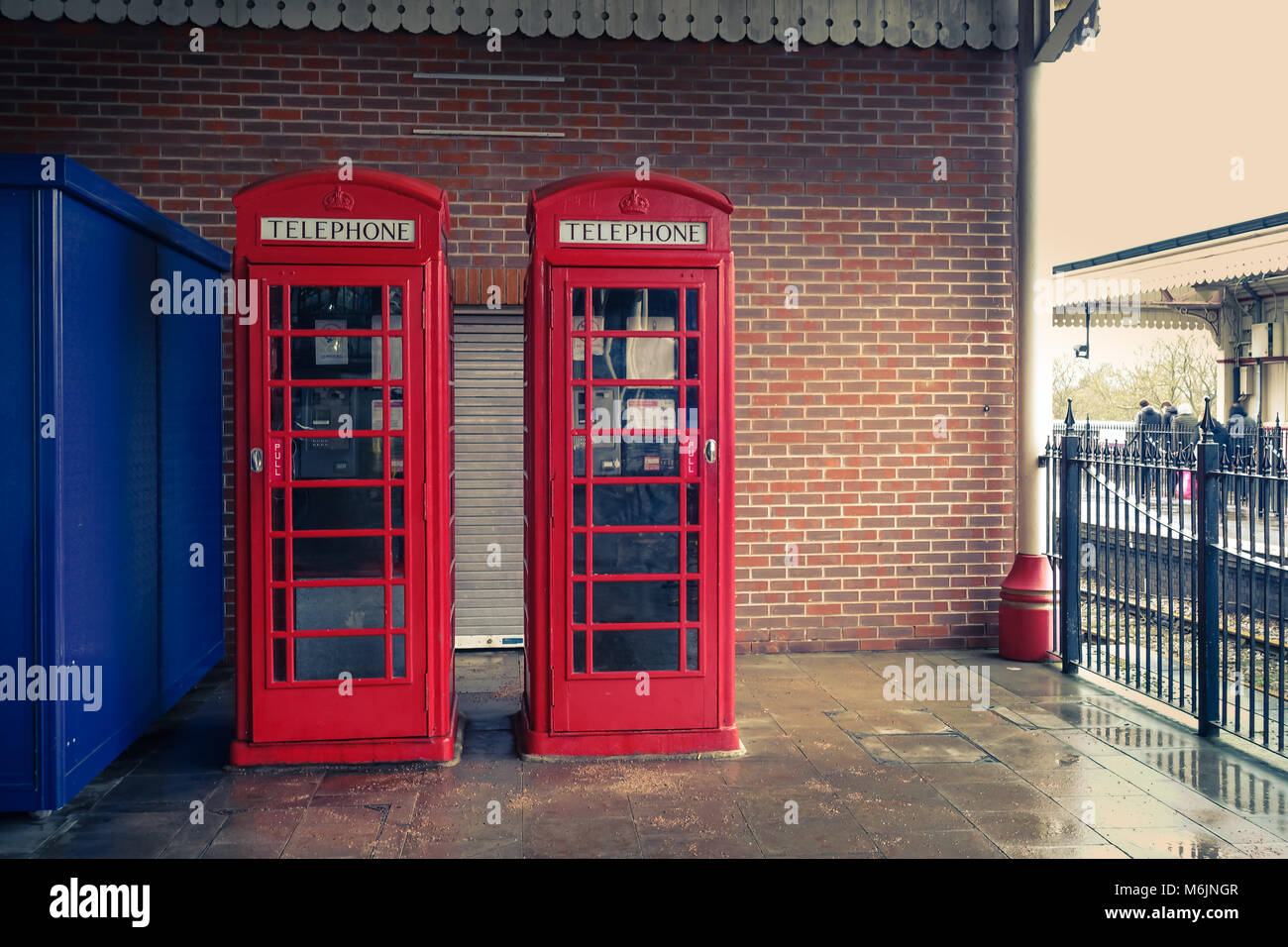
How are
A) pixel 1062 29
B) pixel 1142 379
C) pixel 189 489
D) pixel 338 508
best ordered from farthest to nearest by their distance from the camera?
pixel 1142 379 → pixel 1062 29 → pixel 189 489 → pixel 338 508

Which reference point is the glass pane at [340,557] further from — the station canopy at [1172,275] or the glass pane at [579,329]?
the station canopy at [1172,275]

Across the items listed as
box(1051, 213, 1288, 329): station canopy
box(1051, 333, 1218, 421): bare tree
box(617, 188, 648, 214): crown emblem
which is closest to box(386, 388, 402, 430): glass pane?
box(617, 188, 648, 214): crown emblem

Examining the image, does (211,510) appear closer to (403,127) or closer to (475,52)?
(403,127)

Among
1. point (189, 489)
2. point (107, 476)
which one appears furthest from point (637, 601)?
point (189, 489)

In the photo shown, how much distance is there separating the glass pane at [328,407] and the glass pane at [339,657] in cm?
107

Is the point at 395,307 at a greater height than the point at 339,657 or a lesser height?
greater

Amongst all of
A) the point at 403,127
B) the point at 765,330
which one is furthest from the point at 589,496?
the point at 403,127

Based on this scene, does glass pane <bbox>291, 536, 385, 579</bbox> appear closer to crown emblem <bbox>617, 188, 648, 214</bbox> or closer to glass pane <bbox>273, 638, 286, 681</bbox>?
glass pane <bbox>273, 638, 286, 681</bbox>

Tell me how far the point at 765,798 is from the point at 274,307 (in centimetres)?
330

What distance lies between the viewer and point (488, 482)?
7.97 m

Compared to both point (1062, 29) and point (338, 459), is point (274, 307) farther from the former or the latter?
point (1062, 29)

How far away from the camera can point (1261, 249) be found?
42.8ft

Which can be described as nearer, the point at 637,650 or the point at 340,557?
the point at 340,557

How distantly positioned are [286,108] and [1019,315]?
5.50 metres
